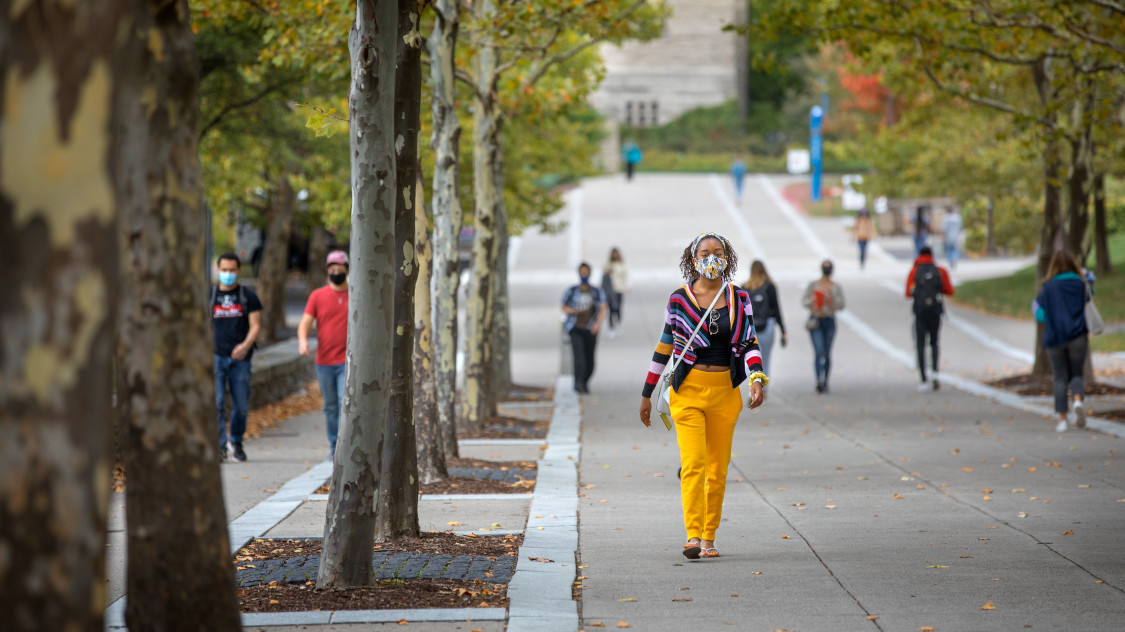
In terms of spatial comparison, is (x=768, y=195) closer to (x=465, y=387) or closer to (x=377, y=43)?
(x=465, y=387)

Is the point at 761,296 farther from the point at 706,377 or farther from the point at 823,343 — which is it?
the point at 706,377

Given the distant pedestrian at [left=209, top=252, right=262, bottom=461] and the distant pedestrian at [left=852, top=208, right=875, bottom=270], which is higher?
the distant pedestrian at [left=852, top=208, right=875, bottom=270]

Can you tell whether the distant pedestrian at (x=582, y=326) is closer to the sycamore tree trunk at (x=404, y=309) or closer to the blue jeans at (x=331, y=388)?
the blue jeans at (x=331, y=388)

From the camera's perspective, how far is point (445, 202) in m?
11.2

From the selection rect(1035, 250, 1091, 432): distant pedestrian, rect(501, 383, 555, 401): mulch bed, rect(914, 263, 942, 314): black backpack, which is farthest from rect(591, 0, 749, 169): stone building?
rect(1035, 250, 1091, 432): distant pedestrian

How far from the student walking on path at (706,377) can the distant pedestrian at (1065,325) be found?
6860mm

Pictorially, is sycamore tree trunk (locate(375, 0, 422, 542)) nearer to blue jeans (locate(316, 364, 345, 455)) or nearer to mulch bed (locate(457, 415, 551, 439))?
blue jeans (locate(316, 364, 345, 455))

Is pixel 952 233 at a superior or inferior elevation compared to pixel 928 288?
superior

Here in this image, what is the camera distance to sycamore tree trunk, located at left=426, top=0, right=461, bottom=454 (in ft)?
35.5

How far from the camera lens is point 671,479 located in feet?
34.8

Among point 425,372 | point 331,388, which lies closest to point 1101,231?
→ point 331,388

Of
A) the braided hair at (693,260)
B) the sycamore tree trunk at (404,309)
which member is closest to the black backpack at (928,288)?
the braided hair at (693,260)

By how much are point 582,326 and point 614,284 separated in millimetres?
6992

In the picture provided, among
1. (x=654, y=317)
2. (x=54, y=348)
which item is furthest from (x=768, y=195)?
(x=54, y=348)
